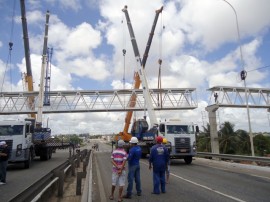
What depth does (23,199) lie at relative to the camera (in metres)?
6.59

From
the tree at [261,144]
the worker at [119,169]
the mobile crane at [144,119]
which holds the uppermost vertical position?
the mobile crane at [144,119]

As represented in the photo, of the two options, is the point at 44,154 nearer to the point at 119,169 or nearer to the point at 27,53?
the point at 119,169

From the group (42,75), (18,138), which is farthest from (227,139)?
(18,138)

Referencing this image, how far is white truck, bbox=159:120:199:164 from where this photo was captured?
22.9 meters

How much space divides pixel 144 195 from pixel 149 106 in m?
26.1

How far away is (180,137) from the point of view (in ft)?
76.4

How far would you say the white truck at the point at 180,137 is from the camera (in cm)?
2291

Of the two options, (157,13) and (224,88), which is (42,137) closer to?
(224,88)

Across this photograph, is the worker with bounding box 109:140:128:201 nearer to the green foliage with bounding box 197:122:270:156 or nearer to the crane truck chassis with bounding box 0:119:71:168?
the crane truck chassis with bounding box 0:119:71:168

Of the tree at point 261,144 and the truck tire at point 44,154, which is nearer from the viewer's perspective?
the truck tire at point 44,154

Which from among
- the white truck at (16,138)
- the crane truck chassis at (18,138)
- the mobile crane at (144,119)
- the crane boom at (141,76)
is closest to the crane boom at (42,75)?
the mobile crane at (144,119)

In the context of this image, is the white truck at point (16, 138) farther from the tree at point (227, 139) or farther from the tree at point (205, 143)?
the tree at point (205, 143)

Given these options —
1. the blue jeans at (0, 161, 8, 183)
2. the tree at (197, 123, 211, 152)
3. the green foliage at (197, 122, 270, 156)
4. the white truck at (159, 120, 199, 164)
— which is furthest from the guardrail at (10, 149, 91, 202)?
the tree at (197, 123, 211, 152)

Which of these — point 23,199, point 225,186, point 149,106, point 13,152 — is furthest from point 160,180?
point 149,106
